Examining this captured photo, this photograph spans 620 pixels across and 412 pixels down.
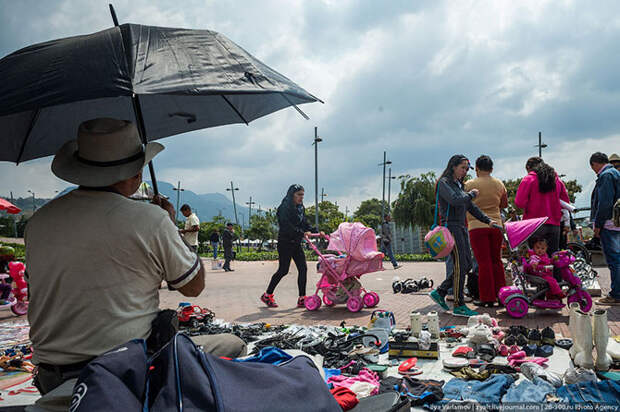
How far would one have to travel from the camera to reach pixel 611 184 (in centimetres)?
690

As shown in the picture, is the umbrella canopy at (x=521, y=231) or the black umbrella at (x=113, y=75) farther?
the umbrella canopy at (x=521, y=231)

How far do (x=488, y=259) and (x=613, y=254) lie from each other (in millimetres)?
2124

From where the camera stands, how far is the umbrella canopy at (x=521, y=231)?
21.0 feet

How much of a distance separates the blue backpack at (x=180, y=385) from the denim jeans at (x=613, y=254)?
22.7 ft

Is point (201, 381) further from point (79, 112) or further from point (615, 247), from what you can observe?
point (615, 247)

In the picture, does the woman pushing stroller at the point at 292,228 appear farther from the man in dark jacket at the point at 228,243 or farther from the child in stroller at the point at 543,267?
the man in dark jacket at the point at 228,243

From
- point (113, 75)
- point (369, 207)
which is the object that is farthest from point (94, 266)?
point (369, 207)

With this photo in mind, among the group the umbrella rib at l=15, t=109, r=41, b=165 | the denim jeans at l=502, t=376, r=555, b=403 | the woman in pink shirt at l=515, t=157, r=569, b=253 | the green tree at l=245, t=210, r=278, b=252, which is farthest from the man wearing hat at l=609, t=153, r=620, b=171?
the green tree at l=245, t=210, r=278, b=252

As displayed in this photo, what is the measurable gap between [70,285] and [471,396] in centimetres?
283

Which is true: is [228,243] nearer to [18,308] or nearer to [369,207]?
[18,308]

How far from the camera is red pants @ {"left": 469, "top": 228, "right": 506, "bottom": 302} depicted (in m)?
6.73

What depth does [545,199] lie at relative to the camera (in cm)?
712

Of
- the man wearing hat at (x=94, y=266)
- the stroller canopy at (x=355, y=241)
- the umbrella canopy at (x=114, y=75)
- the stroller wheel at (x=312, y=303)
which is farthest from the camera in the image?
the stroller wheel at (x=312, y=303)

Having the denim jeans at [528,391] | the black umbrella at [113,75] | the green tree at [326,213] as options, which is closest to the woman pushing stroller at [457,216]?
the denim jeans at [528,391]
